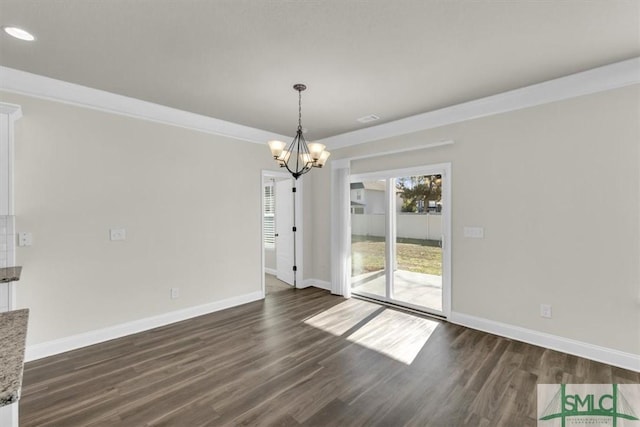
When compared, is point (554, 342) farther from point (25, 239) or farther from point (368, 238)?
point (25, 239)

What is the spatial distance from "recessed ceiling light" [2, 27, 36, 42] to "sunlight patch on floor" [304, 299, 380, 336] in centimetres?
384

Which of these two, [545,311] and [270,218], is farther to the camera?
[270,218]

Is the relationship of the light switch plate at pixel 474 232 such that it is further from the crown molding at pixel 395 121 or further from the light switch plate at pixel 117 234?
the light switch plate at pixel 117 234

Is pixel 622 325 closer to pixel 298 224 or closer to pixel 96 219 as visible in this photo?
pixel 298 224

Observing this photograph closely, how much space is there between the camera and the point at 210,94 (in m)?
3.38

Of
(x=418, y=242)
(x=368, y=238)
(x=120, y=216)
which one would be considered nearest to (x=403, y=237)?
(x=418, y=242)

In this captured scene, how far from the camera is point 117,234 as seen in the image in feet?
11.4

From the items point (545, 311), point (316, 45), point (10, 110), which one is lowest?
point (545, 311)

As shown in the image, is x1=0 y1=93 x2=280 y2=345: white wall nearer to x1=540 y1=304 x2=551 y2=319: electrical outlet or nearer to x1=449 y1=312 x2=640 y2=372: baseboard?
x1=449 y1=312 x2=640 y2=372: baseboard

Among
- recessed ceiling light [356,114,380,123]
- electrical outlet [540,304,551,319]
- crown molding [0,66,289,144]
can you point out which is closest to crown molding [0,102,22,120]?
crown molding [0,66,289,144]

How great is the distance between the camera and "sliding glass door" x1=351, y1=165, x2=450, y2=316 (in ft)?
13.5

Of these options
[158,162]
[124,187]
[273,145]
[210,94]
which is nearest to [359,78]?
[273,145]

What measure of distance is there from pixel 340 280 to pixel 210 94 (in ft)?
11.3

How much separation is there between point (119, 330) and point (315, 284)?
324 centimetres
